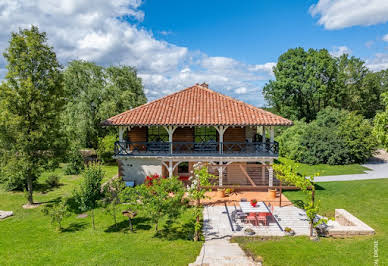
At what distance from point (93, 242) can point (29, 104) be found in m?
9.31

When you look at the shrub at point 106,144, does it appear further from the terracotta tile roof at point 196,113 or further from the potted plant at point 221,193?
the potted plant at point 221,193

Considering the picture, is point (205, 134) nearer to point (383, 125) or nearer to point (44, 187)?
point (383, 125)

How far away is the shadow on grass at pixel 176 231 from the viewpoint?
1151 centimetres

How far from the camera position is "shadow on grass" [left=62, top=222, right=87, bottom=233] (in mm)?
12344

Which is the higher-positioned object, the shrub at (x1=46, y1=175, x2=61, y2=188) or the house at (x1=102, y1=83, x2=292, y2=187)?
the house at (x1=102, y1=83, x2=292, y2=187)

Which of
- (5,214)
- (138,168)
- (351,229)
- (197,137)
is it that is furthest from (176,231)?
(5,214)

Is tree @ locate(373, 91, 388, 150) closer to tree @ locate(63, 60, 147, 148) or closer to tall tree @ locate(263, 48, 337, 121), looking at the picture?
tall tree @ locate(263, 48, 337, 121)

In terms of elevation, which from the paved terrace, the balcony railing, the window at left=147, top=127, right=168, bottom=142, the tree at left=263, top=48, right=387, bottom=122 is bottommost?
the paved terrace

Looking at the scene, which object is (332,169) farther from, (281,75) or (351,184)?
(281,75)

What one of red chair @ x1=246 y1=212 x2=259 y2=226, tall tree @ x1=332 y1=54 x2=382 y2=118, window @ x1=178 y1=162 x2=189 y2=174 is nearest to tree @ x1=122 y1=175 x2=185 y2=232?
red chair @ x1=246 y1=212 x2=259 y2=226

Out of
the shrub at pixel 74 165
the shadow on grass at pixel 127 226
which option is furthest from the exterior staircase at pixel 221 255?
the shrub at pixel 74 165

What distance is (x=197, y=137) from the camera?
69.5 feet

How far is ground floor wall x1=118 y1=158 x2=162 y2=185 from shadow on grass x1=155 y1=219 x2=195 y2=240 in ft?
18.7

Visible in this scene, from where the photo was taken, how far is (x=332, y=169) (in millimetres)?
25609
